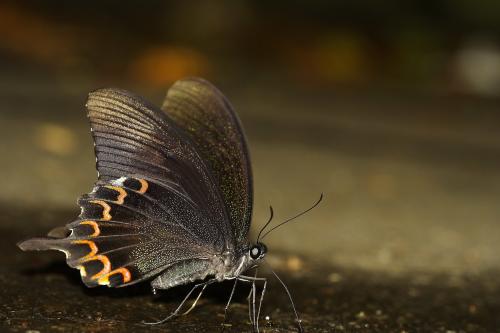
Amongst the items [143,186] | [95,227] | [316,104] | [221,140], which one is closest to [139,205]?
[143,186]

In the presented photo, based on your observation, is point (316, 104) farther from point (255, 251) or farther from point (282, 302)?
point (255, 251)

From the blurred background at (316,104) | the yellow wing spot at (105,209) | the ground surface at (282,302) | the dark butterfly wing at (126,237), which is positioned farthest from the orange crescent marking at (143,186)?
the blurred background at (316,104)

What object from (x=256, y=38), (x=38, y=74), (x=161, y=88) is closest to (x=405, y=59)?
(x=256, y=38)

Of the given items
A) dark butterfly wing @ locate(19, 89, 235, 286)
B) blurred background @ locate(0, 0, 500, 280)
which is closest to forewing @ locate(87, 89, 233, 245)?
dark butterfly wing @ locate(19, 89, 235, 286)

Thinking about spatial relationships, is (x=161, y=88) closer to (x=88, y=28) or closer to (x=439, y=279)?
(x=88, y=28)

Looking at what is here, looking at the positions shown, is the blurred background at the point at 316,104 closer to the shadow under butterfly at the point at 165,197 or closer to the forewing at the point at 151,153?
the shadow under butterfly at the point at 165,197
